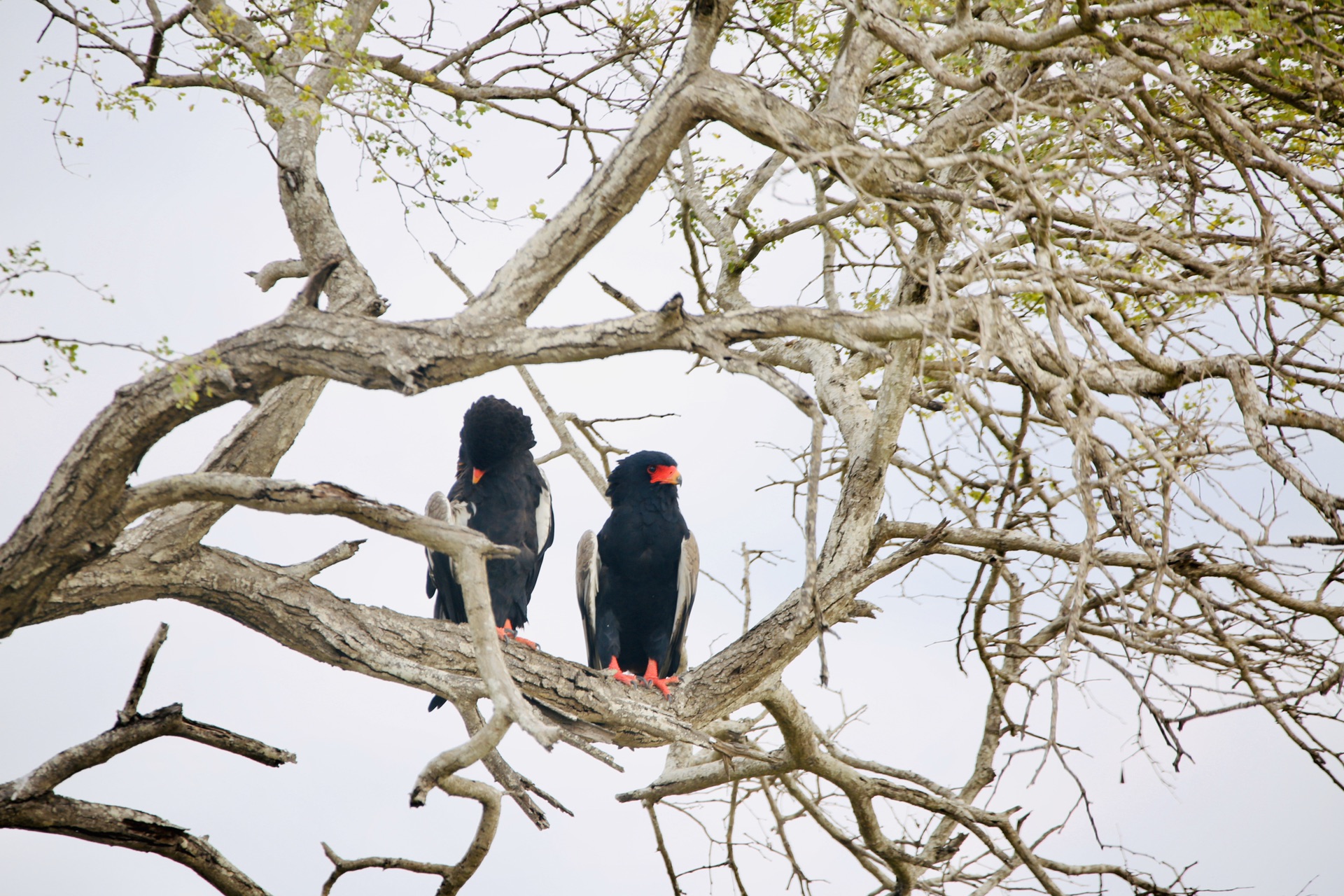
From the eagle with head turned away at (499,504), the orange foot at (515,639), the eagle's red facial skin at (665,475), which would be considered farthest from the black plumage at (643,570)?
the orange foot at (515,639)

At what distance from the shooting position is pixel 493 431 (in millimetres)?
5461

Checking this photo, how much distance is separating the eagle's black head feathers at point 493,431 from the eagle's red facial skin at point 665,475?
2.41 feet

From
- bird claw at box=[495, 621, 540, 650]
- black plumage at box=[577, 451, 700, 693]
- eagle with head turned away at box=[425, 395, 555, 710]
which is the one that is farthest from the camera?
black plumage at box=[577, 451, 700, 693]

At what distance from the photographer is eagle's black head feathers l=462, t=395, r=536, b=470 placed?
5445mm

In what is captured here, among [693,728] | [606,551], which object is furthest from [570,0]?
[693,728]

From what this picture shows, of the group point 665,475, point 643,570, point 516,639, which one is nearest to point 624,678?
point 516,639

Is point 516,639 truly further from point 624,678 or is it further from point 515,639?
point 624,678

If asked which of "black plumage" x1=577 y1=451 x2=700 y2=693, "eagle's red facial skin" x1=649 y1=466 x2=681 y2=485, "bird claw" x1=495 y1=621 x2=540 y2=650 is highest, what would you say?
"eagle's red facial skin" x1=649 y1=466 x2=681 y2=485

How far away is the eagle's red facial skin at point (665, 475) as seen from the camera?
546cm

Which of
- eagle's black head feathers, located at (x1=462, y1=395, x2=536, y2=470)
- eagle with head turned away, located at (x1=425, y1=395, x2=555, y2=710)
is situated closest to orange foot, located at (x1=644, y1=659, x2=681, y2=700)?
eagle with head turned away, located at (x1=425, y1=395, x2=555, y2=710)

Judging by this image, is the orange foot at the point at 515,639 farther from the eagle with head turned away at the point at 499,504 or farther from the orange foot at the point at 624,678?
the eagle with head turned away at the point at 499,504

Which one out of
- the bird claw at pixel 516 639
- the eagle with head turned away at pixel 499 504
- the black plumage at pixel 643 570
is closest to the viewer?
the bird claw at pixel 516 639

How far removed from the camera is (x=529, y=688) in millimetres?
3906

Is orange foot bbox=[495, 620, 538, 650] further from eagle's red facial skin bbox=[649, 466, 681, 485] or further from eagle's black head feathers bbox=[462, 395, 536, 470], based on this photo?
eagle's red facial skin bbox=[649, 466, 681, 485]
